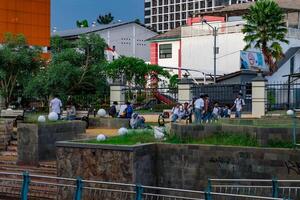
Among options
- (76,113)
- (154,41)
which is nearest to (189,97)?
(76,113)

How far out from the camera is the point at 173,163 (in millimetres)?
15273

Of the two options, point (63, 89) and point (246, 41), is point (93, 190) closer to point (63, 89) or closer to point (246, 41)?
point (63, 89)

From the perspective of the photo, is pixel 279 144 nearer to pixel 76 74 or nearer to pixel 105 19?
pixel 76 74

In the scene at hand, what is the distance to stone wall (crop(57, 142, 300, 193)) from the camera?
45.1 ft

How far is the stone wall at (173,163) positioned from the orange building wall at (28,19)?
1833 inches

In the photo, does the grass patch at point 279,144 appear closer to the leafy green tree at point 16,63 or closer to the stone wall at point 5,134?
the stone wall at point 5,134

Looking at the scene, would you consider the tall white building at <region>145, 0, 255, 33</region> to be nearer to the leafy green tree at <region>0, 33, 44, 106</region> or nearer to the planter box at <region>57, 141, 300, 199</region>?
the leafy green tree at <region>0, 33, 44, 106</region>

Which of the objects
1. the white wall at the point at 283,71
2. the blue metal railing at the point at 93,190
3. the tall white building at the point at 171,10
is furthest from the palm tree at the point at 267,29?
the tall white building at the point at 171,10

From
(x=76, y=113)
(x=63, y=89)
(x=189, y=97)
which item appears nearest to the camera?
(x=76, y=113)

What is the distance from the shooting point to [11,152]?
65.8 feet

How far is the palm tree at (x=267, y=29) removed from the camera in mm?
46281

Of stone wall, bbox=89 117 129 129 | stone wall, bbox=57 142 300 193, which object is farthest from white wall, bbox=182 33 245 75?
stone wall, bbox=57 142 300 193

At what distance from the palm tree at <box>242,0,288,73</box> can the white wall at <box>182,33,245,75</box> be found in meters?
3.94

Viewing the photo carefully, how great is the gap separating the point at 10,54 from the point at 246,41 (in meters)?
22.2
